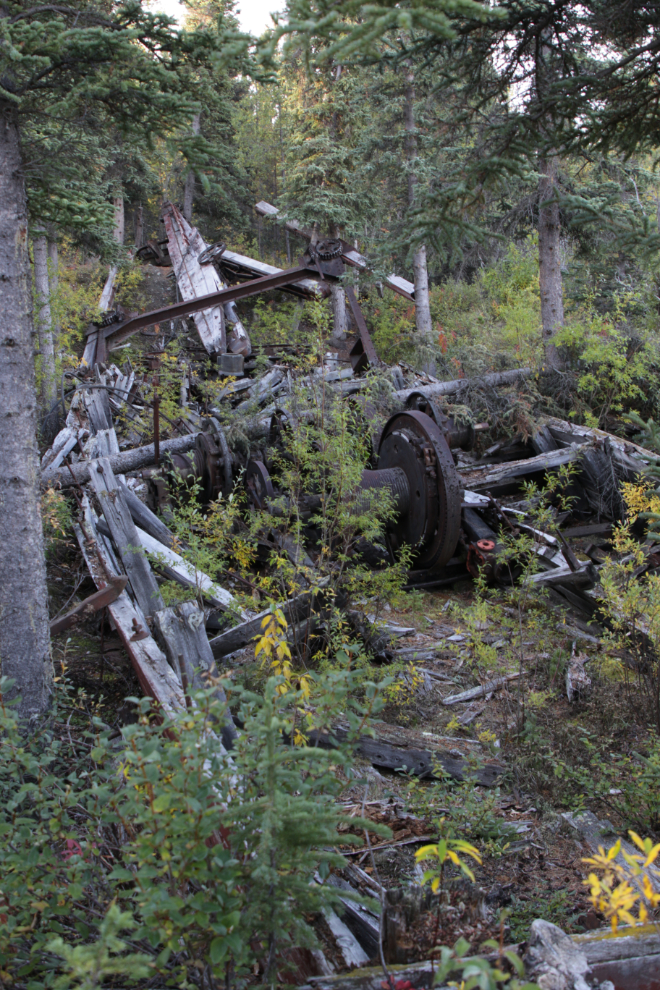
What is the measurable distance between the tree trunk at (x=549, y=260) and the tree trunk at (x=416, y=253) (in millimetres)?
3971

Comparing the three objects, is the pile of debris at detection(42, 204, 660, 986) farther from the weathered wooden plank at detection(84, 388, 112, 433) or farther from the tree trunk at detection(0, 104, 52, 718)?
the tree trunk at detection(0, 104, 52, 718)

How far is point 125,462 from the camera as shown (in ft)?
30.5

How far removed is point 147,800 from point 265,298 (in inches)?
913

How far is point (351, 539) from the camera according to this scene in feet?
21.4

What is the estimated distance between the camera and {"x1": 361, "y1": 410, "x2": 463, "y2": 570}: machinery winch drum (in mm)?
7711

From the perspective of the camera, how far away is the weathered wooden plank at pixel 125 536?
18.9 ft

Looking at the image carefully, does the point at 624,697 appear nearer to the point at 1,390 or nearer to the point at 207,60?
the point at 1,390

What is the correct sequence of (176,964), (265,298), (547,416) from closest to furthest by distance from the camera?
1. (176,964)
2. (547,416)
3. (265,298)

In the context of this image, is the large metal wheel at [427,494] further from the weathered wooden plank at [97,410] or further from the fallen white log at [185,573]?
the weathered wooden plank at [97,410]

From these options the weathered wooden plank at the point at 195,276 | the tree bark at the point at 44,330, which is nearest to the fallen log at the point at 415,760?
the tree bark at the point at 44,330

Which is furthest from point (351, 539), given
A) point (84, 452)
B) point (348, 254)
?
point (348, 254)

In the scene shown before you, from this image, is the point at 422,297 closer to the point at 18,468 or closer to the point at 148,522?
the point at 148,522

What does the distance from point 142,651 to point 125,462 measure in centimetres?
509

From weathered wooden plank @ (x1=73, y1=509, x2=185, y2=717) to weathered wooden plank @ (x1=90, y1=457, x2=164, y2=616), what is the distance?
0.13 m
